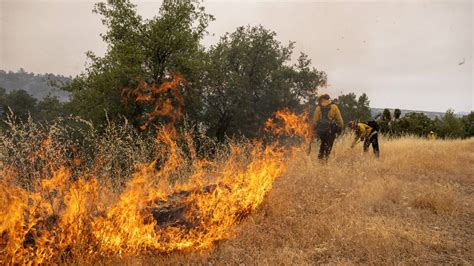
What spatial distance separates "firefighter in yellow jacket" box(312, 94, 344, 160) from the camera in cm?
895

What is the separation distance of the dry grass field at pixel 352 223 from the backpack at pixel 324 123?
3.31 feet

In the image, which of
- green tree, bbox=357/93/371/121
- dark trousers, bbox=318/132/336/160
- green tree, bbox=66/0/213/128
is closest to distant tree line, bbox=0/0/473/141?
green tree, bbox=66/0/213/128

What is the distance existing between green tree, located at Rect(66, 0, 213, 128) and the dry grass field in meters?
10.6

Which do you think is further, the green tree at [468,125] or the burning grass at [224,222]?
the green tree at [468,125]

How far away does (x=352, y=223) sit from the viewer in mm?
4969

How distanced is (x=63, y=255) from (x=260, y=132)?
17820 mm

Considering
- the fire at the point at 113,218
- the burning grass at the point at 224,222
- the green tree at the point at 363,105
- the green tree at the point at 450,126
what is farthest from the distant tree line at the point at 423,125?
the fire at the point at 113,218

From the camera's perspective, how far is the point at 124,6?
1661 cm

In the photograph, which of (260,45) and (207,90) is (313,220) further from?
(260,45)

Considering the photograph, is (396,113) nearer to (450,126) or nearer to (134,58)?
(450,126)

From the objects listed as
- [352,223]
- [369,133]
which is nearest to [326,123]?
[369,133]

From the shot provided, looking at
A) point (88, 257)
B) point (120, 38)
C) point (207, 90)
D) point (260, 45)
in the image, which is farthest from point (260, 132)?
point (88, 257)

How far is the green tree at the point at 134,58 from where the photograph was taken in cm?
1537

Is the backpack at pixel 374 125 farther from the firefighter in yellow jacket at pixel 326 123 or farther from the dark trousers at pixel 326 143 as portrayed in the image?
the dark trousers at pixel 326 143
